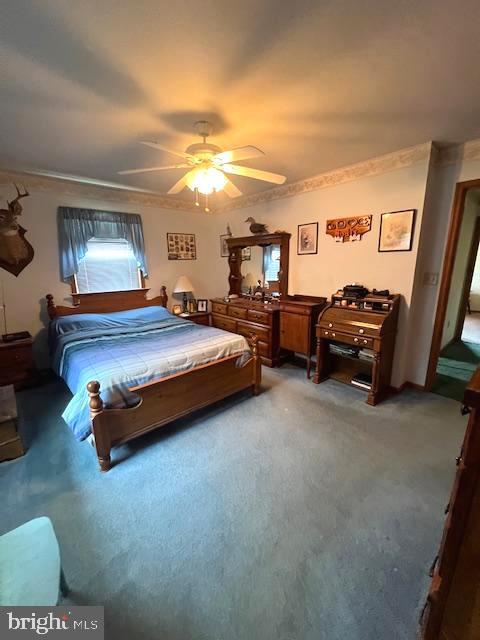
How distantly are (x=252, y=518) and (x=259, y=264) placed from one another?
3.40m

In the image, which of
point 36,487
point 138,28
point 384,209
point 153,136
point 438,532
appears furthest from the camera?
point 384,209

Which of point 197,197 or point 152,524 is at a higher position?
point 197,197

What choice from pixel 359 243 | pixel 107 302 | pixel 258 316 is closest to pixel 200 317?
pixel 258 316

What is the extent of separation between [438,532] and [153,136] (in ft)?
11.1

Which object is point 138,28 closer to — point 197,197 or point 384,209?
point 384,209

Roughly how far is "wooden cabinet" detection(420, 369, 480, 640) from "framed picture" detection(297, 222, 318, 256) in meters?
2.88

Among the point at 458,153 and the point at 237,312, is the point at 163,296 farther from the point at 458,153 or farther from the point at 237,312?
the point at 458,153

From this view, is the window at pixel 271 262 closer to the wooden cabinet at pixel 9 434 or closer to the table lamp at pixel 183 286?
the table lamp at pixel 183 286

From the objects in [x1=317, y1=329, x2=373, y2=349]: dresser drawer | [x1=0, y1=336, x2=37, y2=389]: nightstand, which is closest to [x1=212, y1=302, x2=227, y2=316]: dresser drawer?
[x1=317, y1=329, x2=373, y2=349]: dresser drawer

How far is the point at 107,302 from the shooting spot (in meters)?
3.84

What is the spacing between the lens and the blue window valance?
340 cm

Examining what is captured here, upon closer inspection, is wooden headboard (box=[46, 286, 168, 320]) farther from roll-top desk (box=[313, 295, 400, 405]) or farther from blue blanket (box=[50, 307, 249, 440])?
roll-top desk (box=[313, 295, 400, 405])

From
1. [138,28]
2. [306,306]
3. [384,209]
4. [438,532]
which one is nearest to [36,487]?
[438,532]

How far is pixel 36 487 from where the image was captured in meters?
1.78
